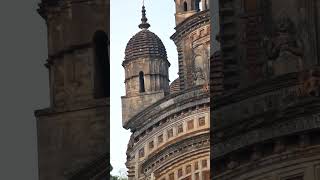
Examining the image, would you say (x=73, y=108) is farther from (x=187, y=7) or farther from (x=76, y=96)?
(x=187, y=7)

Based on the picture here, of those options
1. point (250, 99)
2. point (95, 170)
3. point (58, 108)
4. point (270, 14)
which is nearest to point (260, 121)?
point (250, 99)

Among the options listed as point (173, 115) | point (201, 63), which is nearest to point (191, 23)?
point (201, 63)

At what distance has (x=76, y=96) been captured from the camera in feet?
31.3

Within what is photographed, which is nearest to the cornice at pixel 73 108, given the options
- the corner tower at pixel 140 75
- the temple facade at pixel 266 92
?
the corner tower at pixel 140 75

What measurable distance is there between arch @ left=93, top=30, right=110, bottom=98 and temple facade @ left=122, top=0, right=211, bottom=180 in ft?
3.05

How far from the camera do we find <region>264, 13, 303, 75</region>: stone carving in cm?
739

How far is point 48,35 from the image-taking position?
10.1 m

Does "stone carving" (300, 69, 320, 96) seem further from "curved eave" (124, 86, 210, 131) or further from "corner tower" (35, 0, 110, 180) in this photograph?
"corner tower" (35, 0, 110, 180)

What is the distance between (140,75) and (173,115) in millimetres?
1511

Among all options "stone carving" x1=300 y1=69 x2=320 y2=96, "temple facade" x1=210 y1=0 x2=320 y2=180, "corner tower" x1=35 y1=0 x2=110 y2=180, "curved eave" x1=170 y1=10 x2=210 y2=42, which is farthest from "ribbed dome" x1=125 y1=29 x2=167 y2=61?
"stone carving" x1=300 y1=69 x2=320 y2=96

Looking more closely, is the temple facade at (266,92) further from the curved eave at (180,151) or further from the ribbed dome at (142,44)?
the ribbed dome at (142,44)

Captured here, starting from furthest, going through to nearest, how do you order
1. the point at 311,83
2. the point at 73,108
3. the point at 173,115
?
1. the point at 73,108
2. the point at 173,115
3. the point at 311,83

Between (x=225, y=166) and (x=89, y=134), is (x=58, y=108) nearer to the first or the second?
(x=89, y=134)

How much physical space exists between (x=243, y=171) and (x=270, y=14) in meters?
0.99
